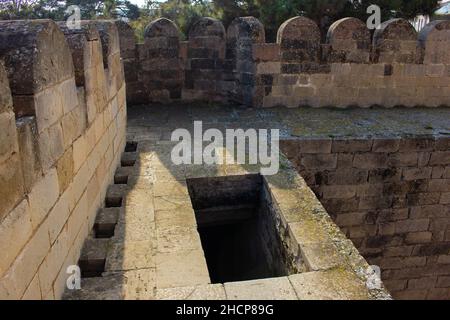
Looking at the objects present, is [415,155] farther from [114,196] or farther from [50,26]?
[50,26]

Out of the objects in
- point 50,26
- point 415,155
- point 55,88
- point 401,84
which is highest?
point 50,26

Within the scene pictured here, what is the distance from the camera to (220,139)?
4941 mm

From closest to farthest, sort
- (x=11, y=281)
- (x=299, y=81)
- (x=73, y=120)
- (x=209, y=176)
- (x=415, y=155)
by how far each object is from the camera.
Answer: (x=11, y=281) < (x=73, y=120) < (x=209, y=176) < (x=415, y=155) < (x=299, y=81)

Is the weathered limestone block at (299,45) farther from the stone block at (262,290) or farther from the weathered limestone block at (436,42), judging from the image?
the stone block at (262,290)

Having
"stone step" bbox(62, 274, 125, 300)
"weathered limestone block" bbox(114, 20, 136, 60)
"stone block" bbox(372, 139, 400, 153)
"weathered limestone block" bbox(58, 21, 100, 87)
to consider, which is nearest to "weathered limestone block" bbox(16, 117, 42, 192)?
"stone step" bbox(62, 274, 125, 300)

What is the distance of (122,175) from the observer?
3.88m

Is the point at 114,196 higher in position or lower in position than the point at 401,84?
lower

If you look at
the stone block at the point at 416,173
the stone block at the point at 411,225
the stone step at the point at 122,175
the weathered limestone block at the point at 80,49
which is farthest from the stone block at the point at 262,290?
the stone block at the point at 411,225

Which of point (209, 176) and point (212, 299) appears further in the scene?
Answer: point (209, 176)

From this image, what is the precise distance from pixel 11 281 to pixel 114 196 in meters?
1.83

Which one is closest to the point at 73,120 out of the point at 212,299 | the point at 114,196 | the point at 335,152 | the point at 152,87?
the point at 114,196

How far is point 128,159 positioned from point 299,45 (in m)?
3.62

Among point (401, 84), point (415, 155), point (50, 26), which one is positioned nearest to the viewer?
point (50, 26)

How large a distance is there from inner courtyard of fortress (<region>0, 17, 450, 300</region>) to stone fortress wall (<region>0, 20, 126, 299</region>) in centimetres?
1
